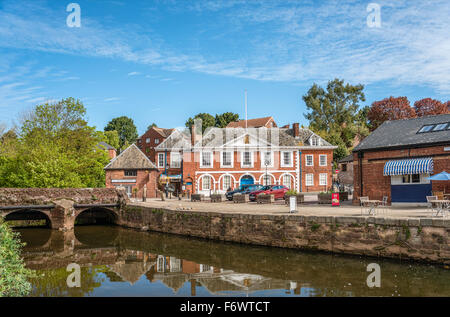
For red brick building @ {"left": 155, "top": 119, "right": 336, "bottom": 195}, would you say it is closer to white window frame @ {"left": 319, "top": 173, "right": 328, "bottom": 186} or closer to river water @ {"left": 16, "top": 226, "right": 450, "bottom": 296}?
white window frame @ {"left": 319, "top": 173, "right": 328, "bottom": 186}

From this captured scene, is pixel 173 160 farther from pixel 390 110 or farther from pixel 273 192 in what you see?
pixel 390 110

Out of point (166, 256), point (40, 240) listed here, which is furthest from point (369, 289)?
point (40, 240)

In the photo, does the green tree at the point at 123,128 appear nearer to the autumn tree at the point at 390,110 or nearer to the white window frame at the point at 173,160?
the white window frame at the point at 173,160

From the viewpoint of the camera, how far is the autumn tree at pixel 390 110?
196 feet

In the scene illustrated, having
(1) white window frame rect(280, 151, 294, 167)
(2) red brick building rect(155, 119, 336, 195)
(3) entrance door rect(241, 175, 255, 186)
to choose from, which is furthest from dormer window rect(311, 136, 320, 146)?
(3) entrance door rect(241, 175, 255, 186)

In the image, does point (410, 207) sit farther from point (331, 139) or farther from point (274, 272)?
point (331, 139)

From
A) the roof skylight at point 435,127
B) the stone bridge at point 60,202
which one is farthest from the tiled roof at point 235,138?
the roof skylight at point 435,127

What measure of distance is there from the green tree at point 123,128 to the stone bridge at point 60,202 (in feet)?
215

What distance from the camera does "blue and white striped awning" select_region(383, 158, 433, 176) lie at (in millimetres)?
21000

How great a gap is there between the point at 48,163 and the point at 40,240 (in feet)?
35.6

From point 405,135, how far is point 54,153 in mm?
30169

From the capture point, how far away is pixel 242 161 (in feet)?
139

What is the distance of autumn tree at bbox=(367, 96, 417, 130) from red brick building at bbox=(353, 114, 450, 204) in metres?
38.5

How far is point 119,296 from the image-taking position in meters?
12.6
